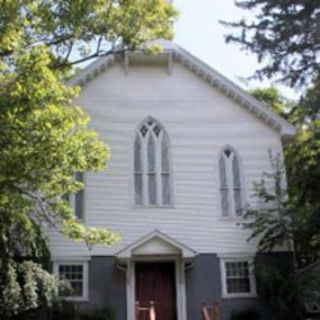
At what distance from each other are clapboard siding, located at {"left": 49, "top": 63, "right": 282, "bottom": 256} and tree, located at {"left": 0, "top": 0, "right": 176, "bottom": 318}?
2.01 m

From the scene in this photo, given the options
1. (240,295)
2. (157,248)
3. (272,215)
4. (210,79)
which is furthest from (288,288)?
(210,79)

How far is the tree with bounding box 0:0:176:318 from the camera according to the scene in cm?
1076

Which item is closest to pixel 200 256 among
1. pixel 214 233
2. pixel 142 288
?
pixel 214 233

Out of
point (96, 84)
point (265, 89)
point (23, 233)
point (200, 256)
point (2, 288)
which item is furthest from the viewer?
point (265, 89)

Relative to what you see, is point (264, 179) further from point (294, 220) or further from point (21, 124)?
point (21, 124)

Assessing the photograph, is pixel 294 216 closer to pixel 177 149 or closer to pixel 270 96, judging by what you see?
pixel 177 149

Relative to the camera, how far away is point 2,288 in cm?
1309

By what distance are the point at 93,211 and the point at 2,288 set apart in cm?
406

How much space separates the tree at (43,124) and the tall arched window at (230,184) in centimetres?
442

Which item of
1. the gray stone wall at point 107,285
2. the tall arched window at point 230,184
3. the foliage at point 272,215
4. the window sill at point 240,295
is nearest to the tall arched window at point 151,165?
the tall arched window at point 230,184

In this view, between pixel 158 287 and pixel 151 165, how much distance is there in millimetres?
3790

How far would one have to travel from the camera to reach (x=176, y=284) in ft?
52.4

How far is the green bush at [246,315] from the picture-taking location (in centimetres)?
1543

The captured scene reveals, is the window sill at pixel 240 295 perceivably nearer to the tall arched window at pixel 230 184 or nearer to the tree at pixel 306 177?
the tree at pixel 306 177
